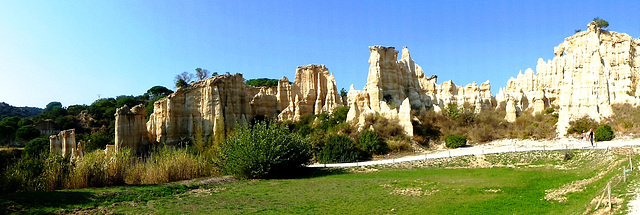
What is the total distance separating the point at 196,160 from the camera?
76.6 ft

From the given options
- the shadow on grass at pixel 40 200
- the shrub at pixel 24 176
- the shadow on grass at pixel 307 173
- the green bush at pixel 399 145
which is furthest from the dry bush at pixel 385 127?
the shadow on grass at pixel 40 200

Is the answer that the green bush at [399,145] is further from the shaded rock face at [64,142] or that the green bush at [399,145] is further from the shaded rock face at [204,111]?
the shaded rock face at [64,142]

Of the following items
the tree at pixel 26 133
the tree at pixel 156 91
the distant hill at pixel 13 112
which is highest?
the tree at pixel 156 91

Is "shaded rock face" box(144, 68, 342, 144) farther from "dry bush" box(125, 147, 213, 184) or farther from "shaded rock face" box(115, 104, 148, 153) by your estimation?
"dry bush" box(125, 147, 213, 184)

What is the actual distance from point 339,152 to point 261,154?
31.3 ft

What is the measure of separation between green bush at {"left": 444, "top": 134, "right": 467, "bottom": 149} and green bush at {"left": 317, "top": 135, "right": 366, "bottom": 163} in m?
8.85

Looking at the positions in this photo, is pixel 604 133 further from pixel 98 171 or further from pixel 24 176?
pixel 24 176

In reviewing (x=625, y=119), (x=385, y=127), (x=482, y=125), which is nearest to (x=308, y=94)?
(x=385, y=127)

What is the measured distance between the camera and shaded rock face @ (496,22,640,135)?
3800 centimetres

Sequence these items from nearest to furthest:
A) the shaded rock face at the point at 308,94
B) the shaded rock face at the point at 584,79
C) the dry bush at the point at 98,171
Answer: the dry bush at the point at 98,171 → the shaded rock face at the point at 584,79 → the shaded rock face at the point at 308,94

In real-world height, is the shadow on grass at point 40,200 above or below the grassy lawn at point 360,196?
above

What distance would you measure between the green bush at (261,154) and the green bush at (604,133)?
23220mm

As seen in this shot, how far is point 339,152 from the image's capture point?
101 ft

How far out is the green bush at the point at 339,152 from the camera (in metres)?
30.7
